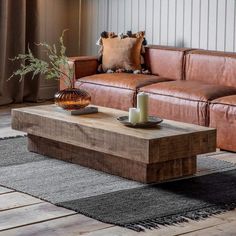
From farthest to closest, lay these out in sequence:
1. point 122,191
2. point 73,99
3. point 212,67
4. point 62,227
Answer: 1. point 212,67
2. point 73,99
3. point 122,191
4. point 62,227

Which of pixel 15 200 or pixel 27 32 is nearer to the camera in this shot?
pixel 15 200

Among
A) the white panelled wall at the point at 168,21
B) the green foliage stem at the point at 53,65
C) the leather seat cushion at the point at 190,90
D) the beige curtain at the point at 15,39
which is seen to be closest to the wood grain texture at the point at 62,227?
the green foliage stem at the point at 53,65

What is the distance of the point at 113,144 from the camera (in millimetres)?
4250

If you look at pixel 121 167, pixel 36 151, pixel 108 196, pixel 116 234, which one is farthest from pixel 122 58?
pixel 116 234

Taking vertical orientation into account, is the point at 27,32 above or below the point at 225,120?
above

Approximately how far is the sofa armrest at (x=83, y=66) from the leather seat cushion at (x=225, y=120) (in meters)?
1.63

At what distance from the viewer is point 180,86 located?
5570 mm

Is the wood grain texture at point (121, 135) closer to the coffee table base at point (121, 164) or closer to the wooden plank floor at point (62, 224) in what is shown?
the coffee table base at point (121, 164)

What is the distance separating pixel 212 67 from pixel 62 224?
2.78m

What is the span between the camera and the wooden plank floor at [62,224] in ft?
11.1

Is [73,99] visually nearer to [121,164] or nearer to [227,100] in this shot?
[121,164]

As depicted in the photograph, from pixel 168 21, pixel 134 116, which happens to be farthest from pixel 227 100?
pixel 168 21

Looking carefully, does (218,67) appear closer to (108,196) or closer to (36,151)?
(36,151)

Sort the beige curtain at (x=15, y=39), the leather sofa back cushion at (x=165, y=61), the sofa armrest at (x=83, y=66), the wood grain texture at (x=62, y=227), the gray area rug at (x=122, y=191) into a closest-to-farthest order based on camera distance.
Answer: the wood grain texture at (x=62, y=227) < the gray area rug at (x=122, y=191) < the leather sofa back cushion at (x=165, y=61) < the sofa armrest at (x=83, y=66) < the beige curtain at (x=15, y=39)
